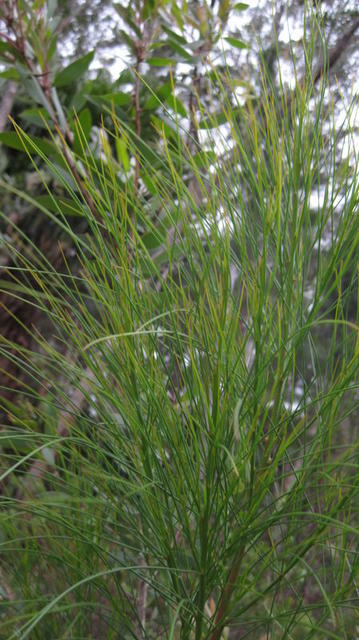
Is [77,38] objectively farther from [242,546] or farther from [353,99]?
[242,546]

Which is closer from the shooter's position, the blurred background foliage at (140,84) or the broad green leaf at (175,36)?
the blurred background foliage at (140,84)

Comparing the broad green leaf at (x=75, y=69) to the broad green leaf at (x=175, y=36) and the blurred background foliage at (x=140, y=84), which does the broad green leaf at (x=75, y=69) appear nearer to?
the blurred background foliage at (x=140, y=84)

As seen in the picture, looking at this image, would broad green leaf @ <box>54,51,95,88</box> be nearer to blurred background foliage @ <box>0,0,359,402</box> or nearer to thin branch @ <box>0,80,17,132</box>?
blurred background foliage @ <box>0,0,359,402</box>

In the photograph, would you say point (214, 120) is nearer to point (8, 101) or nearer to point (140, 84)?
point (140, 84)

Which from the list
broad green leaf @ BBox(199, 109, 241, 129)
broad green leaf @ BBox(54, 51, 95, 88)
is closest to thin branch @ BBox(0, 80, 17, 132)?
broad green leaf @ BBox(54, 51, 95, 88)

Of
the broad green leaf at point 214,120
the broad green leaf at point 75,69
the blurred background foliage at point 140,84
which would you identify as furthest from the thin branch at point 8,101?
the broad green leaf at point 214,120

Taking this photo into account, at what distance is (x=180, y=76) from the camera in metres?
1.47

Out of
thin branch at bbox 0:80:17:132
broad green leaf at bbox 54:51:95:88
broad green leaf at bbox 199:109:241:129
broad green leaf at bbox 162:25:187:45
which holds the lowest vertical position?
thin branch at bbox 0:80:17:132

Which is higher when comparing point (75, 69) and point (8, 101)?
point (75, 69)

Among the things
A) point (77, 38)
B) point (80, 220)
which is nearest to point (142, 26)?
point (80, 220)

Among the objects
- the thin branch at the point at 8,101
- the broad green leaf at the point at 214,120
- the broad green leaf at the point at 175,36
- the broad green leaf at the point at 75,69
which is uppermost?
the broad green leaf at the point at 175,36

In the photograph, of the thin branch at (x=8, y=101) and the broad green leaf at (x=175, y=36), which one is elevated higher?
the broad green leaf at (x=175, y=36)

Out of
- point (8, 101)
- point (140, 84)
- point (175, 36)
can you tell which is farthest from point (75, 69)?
point (8, 101)

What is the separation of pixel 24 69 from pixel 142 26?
0.91 feet
